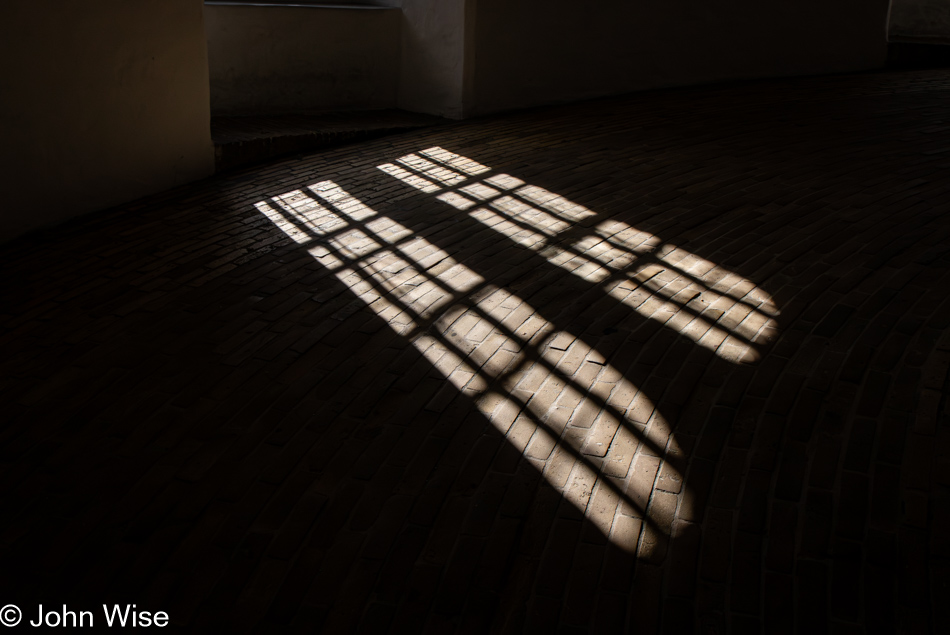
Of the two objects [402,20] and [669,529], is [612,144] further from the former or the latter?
[669,529]

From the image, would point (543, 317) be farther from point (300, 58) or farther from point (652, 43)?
point (652, 43)

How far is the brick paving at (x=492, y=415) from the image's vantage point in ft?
7.06

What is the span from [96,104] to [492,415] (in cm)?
393

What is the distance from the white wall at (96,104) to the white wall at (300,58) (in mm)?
1430

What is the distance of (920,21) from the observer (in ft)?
37.3

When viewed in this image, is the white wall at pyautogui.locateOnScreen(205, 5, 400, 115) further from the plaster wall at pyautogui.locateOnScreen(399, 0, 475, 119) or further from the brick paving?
the brick paving

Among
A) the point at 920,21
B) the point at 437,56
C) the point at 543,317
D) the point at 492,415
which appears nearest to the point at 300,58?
the point at 437,56

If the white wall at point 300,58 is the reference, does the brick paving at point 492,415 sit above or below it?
below

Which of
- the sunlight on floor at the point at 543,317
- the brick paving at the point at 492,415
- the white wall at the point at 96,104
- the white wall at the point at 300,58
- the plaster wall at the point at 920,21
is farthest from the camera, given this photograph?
the plaster wall at the point at 920,21

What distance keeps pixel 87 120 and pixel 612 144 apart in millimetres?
4182

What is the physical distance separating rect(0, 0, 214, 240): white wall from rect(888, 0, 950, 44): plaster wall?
32.7 ft

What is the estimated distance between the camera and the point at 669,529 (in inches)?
91.4

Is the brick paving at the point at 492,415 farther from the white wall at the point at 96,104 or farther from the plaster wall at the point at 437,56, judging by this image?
Result: the plaster wall at the point at 437,56

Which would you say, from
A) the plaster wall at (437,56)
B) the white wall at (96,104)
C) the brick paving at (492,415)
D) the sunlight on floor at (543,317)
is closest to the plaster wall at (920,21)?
the plaster wall at (437,56)
